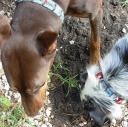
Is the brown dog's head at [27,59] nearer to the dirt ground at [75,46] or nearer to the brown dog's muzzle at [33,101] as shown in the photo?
the brown dog's muzzle at [33,101]

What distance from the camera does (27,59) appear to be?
3.63 meters

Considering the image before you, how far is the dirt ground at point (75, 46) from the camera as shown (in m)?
4.67

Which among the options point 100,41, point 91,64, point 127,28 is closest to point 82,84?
point 91,64

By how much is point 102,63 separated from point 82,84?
33cm

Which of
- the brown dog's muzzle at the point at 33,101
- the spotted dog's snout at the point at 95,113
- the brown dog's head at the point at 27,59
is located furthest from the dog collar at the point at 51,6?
the spotted dog's snout at the point at 95,113

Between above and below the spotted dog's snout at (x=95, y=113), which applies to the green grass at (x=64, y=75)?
above

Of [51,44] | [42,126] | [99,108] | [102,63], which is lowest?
[42,126]

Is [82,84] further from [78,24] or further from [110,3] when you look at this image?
[110,3]

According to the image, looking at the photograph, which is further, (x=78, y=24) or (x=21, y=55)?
(x=78, y=24)

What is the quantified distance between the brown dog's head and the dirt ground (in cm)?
94

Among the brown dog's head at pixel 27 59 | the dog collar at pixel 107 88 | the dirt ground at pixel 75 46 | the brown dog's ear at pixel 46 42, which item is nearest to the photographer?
the brown dog's ear at pixel 46 42

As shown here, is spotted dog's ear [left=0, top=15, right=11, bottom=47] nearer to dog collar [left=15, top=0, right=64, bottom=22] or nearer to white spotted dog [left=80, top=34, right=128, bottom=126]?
dog collar [left=15, top=0, right=64, bottom=22]

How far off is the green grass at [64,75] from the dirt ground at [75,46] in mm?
41

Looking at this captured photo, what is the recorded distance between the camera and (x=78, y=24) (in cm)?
501
